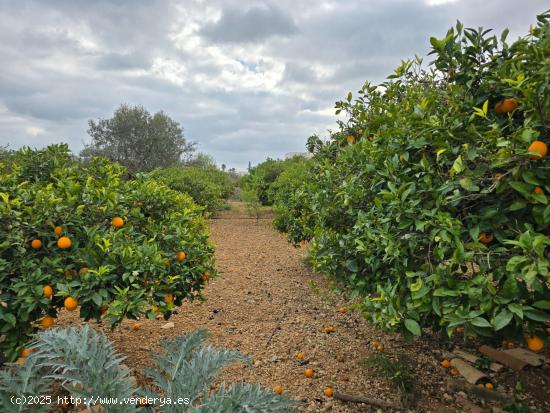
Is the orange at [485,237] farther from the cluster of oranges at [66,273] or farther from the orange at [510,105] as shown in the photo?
the cluster of oranges at [66,273]

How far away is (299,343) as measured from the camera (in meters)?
3.58

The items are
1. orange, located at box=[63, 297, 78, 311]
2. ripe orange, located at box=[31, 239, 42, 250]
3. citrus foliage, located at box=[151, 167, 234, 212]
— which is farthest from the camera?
citrus foliage, located at box=[151, 167, 234, 212]

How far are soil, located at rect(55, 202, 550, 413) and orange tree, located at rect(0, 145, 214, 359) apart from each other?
0.63 m

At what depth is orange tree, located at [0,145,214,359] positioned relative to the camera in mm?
2156

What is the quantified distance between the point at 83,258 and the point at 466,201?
2184mm

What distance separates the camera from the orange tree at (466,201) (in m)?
1.48

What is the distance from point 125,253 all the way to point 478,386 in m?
2.64

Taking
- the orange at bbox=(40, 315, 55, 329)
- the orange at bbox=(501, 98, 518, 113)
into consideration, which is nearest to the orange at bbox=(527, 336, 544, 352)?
the orange at bbox=(501, 98, 518, 113)

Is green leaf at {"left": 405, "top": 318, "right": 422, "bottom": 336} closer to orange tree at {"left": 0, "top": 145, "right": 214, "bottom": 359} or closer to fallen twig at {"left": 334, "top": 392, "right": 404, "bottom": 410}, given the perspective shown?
fallen twig at {"left": 334, "top": 392, "right": 404, "bottom": 410}

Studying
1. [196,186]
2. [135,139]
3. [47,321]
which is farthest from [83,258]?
[135,139]

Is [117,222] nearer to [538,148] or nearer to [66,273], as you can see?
[66,273]

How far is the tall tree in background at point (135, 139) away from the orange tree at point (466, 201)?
66.5 ft

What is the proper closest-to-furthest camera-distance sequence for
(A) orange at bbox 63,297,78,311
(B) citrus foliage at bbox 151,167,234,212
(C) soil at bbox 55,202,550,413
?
(A) orange at bbox 63,297,78,311 < (C) soil at bbox 55,202,550,413 < (B) citrus foliage at bbox 151,167,234,212

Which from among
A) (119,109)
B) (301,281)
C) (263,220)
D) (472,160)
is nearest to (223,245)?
(301,281)
